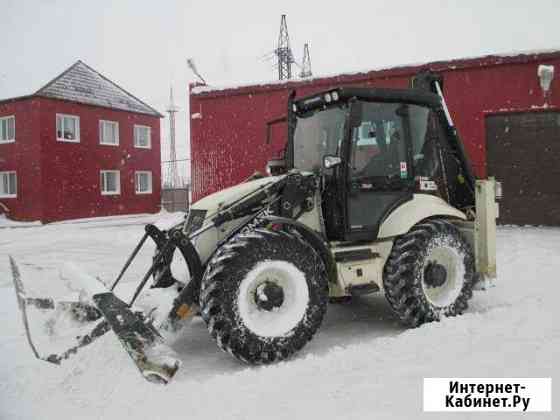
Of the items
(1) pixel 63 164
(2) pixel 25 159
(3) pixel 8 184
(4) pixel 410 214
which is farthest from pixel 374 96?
(3) pixel 8 184

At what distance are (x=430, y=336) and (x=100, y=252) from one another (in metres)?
8.50

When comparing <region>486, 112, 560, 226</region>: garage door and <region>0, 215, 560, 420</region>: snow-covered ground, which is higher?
<region>486, 112, 560, 226</region>: garage door

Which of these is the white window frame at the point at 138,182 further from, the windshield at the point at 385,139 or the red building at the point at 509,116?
the windshield at the point at 385,139

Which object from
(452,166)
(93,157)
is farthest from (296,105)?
(93,157)

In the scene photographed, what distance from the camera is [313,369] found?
3.91 metres

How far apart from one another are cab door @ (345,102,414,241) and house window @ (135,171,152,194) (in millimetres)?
23700

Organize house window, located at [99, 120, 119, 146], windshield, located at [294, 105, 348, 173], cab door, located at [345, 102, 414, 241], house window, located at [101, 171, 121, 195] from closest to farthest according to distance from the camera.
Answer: cab door, located at [345, 102, 414, 241]
windshield, located at [294, 105, 348, 173]
house window, located at [101, 171, 121, 195]
house window, located at [99, 120, 119, 146]

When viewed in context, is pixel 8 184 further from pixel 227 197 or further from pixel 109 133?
pixel 227 197

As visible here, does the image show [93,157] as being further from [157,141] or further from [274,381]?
[274,381]

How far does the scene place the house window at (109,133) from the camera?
25484mm

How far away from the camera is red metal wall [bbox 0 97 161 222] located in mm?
22156

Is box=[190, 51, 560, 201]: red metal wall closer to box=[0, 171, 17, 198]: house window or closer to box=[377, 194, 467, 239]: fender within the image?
box=[377, 194, 467, 239]: fender

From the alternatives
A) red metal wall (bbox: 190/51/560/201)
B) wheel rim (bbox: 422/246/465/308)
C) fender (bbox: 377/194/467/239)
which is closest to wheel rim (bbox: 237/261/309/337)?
fender (bbox: 377/194/467/239)

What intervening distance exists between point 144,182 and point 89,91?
5522mm
